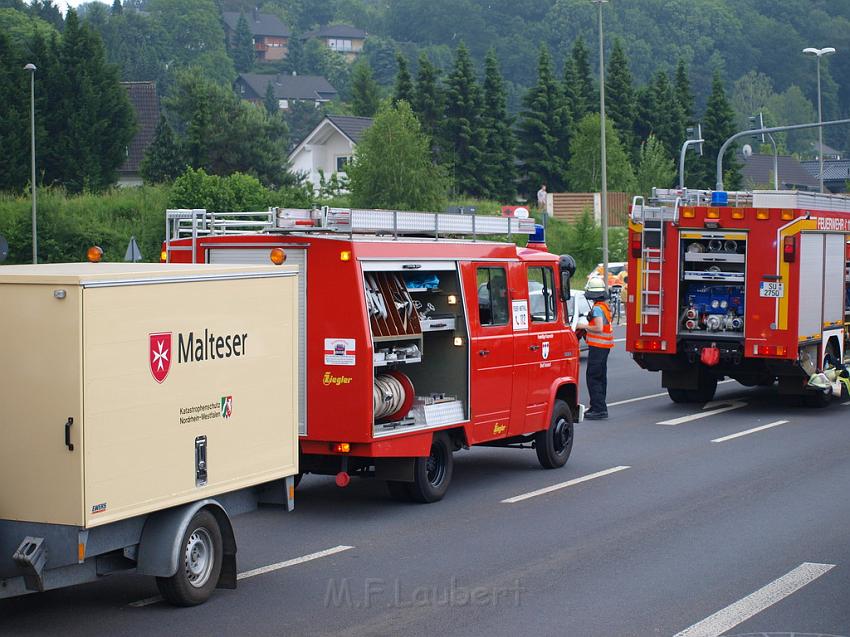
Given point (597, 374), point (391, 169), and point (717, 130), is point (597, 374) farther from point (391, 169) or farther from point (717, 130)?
point (717, 130)

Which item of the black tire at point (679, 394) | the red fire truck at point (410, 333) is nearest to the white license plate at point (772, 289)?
the black tire at point (679, 394)

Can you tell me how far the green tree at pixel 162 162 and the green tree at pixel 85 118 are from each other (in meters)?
2.74

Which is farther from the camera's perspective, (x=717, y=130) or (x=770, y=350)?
(x=717, y=130)

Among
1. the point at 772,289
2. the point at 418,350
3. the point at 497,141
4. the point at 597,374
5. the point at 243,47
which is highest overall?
the point at 243,47

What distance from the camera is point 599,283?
1750 centimetres

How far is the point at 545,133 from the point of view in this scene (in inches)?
2788

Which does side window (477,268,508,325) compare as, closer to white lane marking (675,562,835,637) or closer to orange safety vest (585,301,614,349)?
white lane marking (675,562,835,637)

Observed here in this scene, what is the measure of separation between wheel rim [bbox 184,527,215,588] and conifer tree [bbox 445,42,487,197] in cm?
5888

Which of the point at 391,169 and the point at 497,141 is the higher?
the point at 497,141

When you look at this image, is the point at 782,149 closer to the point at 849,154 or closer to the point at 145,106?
the point at 849,154

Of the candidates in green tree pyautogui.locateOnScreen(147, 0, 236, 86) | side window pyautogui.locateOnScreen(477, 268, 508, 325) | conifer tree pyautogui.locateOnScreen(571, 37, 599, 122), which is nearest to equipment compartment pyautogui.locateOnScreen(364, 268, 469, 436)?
side window pyautogui.locateOnScreen(477, 268, 508, 325)

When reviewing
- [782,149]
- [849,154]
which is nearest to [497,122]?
[782,149]

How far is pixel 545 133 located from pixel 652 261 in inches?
2084

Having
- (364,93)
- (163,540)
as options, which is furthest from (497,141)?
(163,540)
